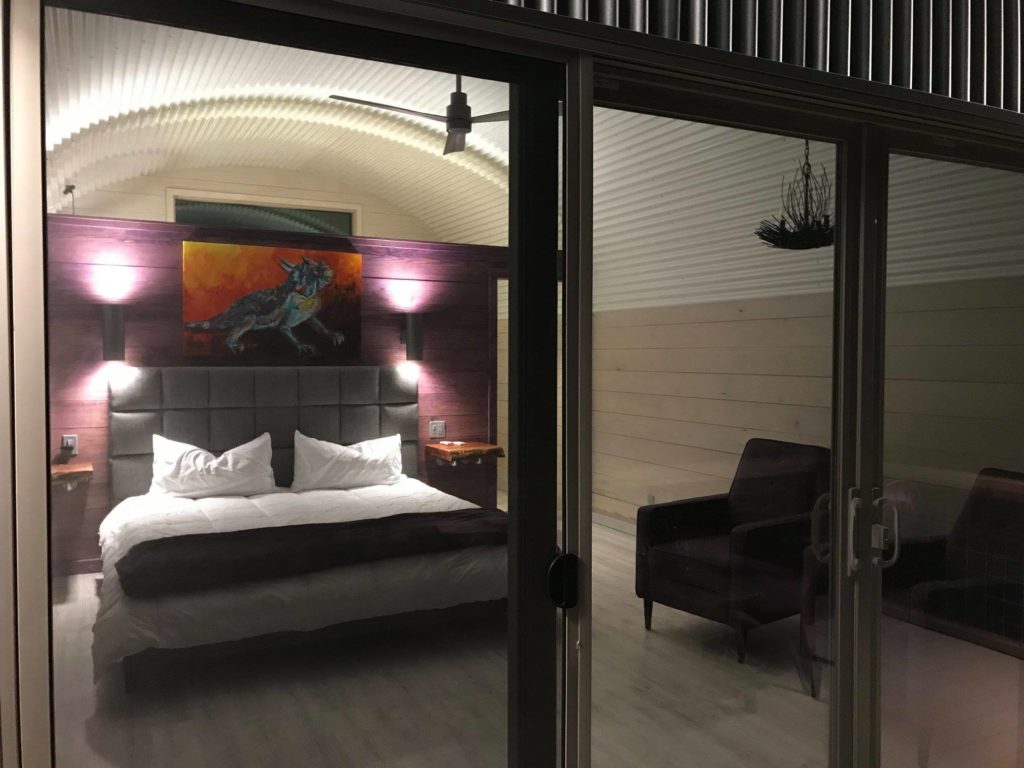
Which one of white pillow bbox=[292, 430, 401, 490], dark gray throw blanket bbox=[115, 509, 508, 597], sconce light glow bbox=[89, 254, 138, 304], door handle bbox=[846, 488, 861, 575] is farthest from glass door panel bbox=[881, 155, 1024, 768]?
sconce light glow bbox=[89, 254, 138, 304]

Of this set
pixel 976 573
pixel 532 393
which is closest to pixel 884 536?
pixel 976 573

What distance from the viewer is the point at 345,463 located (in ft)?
4.85

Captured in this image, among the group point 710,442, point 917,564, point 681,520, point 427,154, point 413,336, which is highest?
point 427,154

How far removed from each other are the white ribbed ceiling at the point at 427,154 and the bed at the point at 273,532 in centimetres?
36

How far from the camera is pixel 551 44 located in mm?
1563

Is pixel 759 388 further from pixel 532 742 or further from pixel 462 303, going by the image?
pixel 532 742

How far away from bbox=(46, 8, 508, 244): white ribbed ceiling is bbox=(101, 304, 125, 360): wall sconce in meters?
0.17

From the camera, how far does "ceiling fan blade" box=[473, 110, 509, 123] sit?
1.56 metres

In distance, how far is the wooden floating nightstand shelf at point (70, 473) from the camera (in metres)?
1.23

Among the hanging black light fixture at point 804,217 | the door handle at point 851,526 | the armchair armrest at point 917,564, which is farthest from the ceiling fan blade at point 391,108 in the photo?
the armchair armrest at point 917,564

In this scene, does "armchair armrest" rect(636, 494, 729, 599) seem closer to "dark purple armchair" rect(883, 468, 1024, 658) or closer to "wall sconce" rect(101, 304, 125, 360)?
"dark purple armchair" rect(883, 468, 1024, 658)

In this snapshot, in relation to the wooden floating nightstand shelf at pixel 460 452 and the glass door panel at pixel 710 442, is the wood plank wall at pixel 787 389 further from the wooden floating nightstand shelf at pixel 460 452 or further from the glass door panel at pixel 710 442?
the wooden floating nightstand shelf at pixel 460 452

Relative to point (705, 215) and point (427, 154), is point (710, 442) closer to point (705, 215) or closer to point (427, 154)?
point (705, 215)

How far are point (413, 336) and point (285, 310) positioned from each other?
0.25 meters
